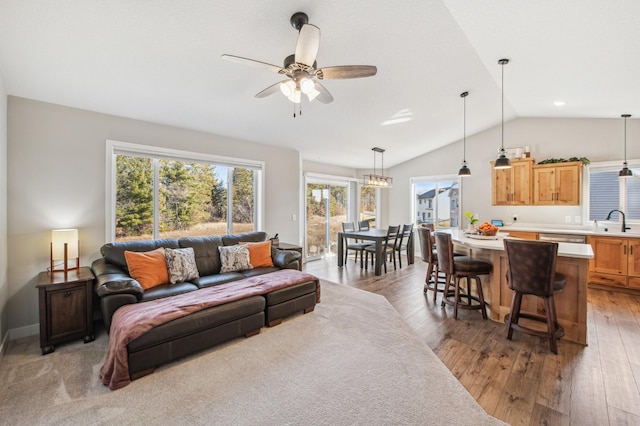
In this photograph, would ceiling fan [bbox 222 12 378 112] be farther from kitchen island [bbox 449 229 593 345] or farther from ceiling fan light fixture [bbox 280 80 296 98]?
kitchen island [bbox 449 229 593 345]

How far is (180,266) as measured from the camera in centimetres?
330

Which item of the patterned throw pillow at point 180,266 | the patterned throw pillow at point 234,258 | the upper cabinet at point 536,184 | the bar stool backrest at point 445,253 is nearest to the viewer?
the patterned throw pillow at point 180,266

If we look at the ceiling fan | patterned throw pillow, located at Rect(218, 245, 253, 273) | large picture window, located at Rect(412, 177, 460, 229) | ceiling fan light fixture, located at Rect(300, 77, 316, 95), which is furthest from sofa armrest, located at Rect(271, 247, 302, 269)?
large picture window, located at Rect(412, 177, 460, 229)

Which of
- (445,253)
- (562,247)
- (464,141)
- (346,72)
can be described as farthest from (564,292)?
(464,141)

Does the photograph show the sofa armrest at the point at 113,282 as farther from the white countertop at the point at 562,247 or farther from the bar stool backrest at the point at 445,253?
the white countertop at the point at 562,247

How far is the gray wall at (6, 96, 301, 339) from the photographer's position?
2.83 meters

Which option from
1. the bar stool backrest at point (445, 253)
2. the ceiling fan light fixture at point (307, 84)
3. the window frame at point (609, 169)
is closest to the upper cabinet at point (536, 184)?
the window frame at point (609, 169)

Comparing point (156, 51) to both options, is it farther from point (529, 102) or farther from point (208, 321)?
point (529, 102)

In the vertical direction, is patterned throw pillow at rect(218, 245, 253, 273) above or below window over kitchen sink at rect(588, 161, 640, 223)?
below

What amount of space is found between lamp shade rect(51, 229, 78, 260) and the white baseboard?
0.85 m

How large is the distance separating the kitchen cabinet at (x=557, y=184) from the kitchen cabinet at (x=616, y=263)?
2.80 ft

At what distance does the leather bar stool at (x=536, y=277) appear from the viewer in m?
2.53

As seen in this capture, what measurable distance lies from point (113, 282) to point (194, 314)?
2.98 feet

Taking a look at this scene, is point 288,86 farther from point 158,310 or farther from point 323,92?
point 158,310
